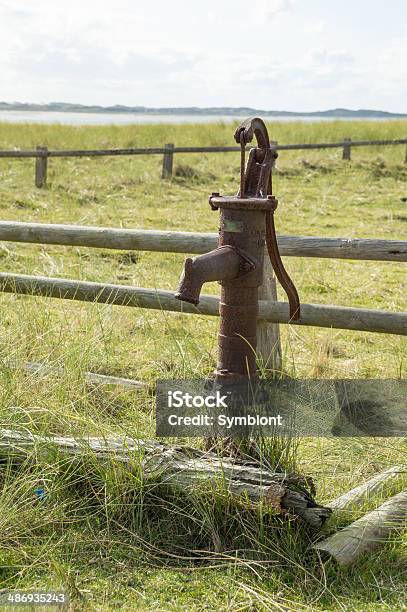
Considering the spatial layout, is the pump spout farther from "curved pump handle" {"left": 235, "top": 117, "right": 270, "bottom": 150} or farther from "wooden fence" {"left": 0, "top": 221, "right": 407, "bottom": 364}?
"wooden fence" {"left": 0, "top": 221, "right": 407, "bottom": 364}

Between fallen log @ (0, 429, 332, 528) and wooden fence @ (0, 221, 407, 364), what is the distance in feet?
3.52

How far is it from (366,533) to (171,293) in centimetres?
188

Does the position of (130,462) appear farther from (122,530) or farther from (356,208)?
(356,208)

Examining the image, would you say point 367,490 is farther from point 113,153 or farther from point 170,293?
point 113,153

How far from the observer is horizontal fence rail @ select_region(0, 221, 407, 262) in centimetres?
354

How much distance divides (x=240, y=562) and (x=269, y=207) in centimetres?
107

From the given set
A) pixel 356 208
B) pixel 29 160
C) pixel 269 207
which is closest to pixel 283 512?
pixel 269 207

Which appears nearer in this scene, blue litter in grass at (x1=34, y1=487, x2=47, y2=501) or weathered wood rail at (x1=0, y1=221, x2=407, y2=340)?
blue litter in grass at (x1=34, y1=487, x2=47, y2=501)

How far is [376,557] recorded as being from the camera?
2.20 metres

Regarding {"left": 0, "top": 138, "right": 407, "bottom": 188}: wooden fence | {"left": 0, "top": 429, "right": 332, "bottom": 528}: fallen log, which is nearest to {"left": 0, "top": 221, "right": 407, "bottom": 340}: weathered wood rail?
{"left": 0, "top": 429, "right": 332, "bottom": 528}: fallen log

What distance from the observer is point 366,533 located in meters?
2.20

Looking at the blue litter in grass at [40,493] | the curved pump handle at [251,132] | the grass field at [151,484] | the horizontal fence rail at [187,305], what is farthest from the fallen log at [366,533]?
the horizontal fence rail at [187,305]

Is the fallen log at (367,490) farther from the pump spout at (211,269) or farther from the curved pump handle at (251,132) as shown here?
the curved pump handle at (251,132)

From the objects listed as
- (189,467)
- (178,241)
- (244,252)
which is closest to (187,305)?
(178,241)
